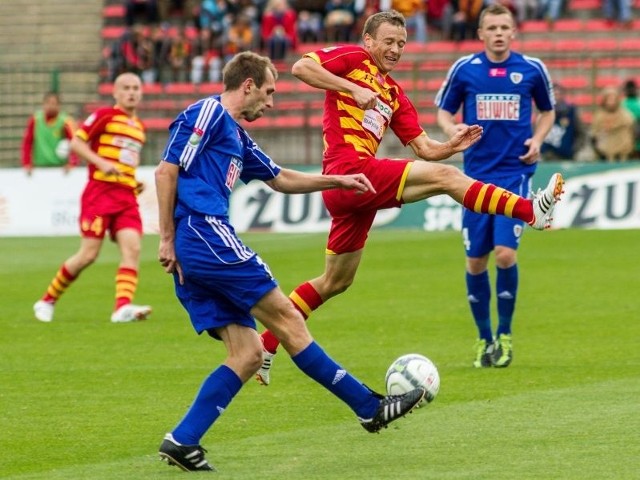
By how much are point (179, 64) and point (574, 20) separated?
26.9ft

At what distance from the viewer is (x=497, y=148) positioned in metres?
10.3

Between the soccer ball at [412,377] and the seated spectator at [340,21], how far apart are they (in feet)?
70.5

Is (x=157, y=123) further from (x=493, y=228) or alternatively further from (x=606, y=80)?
(x=493, y=228)

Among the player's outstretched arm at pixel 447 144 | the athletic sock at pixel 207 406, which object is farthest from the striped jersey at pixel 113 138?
the athletic sock at pixel 207 406

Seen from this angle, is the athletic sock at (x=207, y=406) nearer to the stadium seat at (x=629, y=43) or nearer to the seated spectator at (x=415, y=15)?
the stadium seat at (x=629, y=43)

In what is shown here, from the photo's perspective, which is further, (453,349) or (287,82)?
(287,82)

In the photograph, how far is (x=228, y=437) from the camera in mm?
7801

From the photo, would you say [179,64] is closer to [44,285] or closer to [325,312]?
[44,285]

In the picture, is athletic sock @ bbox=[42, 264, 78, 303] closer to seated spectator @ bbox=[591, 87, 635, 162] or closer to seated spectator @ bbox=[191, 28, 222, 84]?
seated spectator @ bbox=[591, 87, 635, 162]

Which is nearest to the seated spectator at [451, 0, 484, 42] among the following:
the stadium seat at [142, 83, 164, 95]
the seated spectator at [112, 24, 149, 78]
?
the stadium seat at [142, 83, 164, 95]

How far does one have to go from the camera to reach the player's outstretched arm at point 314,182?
7.29m

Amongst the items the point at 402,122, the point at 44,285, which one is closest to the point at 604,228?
the point at 44,285

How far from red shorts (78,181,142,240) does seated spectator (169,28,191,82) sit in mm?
16905

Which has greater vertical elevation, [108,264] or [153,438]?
[153,438]
